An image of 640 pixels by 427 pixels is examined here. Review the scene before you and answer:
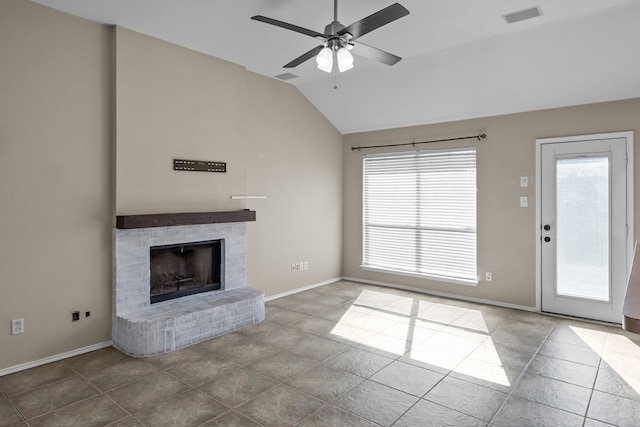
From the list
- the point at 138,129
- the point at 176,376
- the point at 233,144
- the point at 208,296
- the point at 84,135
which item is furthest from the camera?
the point at 233,144

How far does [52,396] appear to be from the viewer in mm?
2828

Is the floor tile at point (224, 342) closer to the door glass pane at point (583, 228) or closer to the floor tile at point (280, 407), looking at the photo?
the floor tile at point (280, 407)

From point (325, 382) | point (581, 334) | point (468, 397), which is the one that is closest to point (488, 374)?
point (468, 397)

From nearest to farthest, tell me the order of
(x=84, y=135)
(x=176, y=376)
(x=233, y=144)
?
(x=176, y=376), (x=84, y=135), (x=233, y=144)

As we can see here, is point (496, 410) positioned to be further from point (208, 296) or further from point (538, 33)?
point (538, 33)

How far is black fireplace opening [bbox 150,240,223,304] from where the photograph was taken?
4094 millimetres

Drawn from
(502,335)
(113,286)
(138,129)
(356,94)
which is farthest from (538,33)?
(113,286)

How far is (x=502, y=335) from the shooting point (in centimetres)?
404

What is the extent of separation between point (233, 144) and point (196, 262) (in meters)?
1.40

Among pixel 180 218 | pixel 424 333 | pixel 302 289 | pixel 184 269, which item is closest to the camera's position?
pixel 180 218

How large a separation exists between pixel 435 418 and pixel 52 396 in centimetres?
260

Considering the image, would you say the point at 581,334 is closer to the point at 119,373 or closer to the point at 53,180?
the point at 119,373

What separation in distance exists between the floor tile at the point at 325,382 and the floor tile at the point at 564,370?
4.78 ft

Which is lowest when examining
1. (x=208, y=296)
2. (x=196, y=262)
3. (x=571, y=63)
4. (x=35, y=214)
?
(x=208, y=296)
